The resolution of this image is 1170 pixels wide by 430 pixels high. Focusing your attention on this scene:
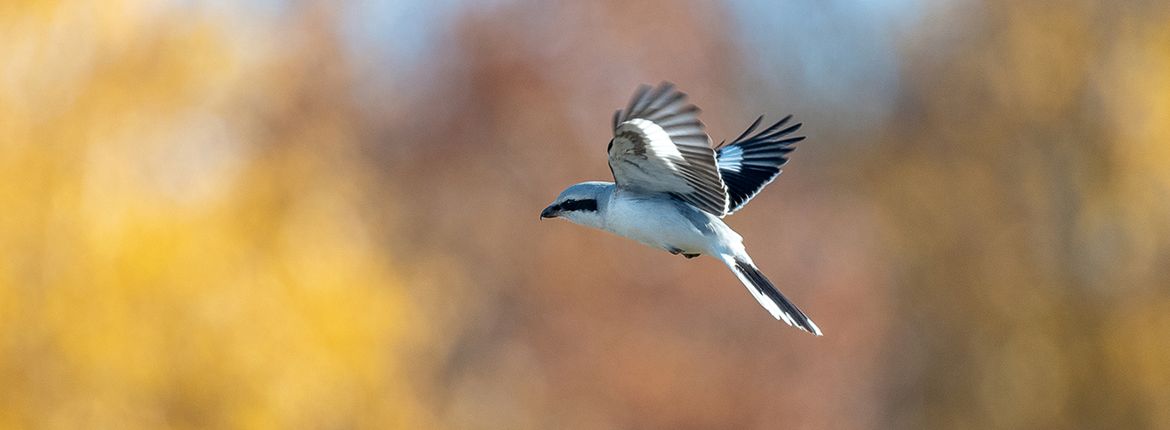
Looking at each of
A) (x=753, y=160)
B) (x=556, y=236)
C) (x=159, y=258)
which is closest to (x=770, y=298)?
(x=753, y=160)

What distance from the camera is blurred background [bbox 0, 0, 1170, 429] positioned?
32.6 feet

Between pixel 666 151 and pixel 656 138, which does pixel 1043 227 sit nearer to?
pixel 666 151

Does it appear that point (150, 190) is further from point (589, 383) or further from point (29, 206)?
point (589, 383)

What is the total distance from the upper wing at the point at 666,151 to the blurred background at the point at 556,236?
560 cm

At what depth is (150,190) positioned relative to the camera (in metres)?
10.2

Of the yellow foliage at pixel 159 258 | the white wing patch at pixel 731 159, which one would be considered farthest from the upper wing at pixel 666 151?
the yellow foliage at pixel 159 258

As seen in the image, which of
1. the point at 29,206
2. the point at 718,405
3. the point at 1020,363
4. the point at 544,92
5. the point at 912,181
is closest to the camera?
the point at 29,206

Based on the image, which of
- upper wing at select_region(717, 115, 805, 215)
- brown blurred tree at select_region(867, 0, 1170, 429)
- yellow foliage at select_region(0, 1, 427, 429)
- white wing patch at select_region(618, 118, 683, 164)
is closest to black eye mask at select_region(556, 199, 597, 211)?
white wing patch at select_region(618, 118, 683, 164)

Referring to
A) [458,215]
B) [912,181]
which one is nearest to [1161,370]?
[912,181]

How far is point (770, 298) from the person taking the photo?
5527 millimetres

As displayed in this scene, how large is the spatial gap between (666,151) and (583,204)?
56cm

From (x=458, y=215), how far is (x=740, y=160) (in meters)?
15.7

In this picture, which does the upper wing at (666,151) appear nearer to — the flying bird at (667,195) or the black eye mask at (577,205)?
the flying bird at (667,195)

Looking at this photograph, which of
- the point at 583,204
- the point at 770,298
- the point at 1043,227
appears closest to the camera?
the point at 770,298
